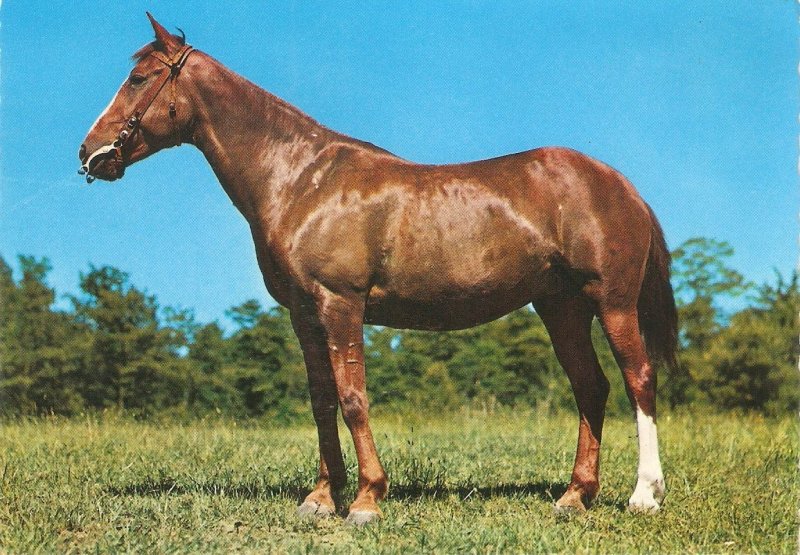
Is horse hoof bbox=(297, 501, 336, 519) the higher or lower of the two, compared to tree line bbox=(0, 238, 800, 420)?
lower

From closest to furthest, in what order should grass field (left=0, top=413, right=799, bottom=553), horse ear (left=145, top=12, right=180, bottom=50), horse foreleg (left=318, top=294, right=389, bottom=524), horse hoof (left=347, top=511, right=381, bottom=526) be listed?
grass field (left=0, top=413, right=799, bottom=553) → horse hoof (left=347, top=511, right=381, bottom=526) → horse foreleg (left=318, top=294, right=389, bottom=524) → horse ear (left=145, top=12, right=180, bottom=50)

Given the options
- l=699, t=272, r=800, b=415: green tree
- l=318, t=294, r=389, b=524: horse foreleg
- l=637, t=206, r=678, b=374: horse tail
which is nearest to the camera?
l=318, t=294, r=389, b=524: horse foreleg

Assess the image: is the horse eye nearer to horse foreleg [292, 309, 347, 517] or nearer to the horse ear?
the horse ear

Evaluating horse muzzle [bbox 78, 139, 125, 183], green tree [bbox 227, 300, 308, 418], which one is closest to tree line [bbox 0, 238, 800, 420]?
green tree [bbox 227, 300, 308, 418]

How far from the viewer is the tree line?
776 inches

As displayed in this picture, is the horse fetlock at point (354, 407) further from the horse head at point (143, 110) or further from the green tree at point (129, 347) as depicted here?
the green tree at point (129, 347)

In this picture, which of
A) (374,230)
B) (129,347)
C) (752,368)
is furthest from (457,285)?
(752,368)

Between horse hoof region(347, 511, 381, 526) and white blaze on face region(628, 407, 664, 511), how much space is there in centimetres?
179

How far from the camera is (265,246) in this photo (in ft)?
17.1

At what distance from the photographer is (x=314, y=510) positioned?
202 inches

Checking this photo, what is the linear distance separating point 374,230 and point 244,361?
52.3ft

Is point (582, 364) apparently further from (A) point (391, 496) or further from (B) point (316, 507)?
(B) point (316, 507)

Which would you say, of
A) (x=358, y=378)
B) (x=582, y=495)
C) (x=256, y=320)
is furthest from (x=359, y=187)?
(x=256, y=320)

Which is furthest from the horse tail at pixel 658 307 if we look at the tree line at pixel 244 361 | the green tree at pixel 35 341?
the green tree at pixel 35 341
